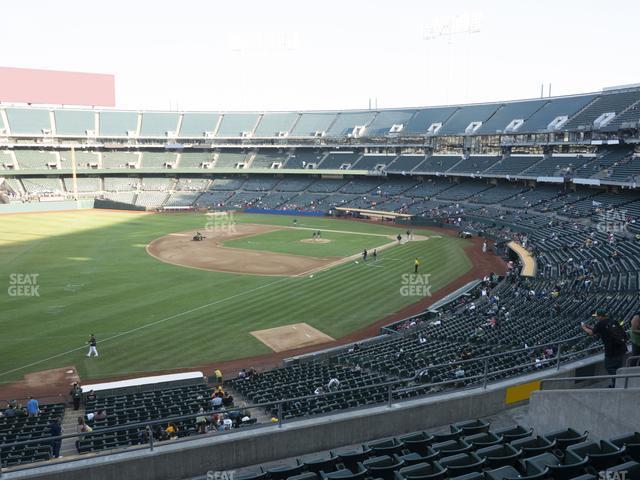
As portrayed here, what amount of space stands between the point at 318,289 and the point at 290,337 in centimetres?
930

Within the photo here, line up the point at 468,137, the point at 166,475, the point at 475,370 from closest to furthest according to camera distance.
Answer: the point at 166,475
the point at 475,370
the point at 468,137

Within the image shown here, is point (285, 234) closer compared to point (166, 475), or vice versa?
point (166, 475)

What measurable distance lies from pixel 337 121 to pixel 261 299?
2941 inches

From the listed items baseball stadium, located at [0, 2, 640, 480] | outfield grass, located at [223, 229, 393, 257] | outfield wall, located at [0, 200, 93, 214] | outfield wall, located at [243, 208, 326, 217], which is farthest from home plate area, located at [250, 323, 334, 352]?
outfield wall, located at [0, 200, 93, 214]

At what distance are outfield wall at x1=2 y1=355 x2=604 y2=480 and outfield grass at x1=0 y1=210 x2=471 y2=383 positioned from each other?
15.1 meters

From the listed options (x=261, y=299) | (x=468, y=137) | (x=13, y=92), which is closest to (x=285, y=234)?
(x=261, y=299)

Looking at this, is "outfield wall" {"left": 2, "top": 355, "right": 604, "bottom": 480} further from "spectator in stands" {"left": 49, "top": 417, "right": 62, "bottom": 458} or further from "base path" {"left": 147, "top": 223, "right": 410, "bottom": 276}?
"base path" {"left": 147, "top": 223, "right": 410, "bottom": 276}

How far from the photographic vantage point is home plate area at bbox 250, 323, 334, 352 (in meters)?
25.6

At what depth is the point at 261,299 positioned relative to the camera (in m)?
33.4

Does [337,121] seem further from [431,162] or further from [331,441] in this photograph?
[331,441]

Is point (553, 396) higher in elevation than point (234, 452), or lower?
higher
